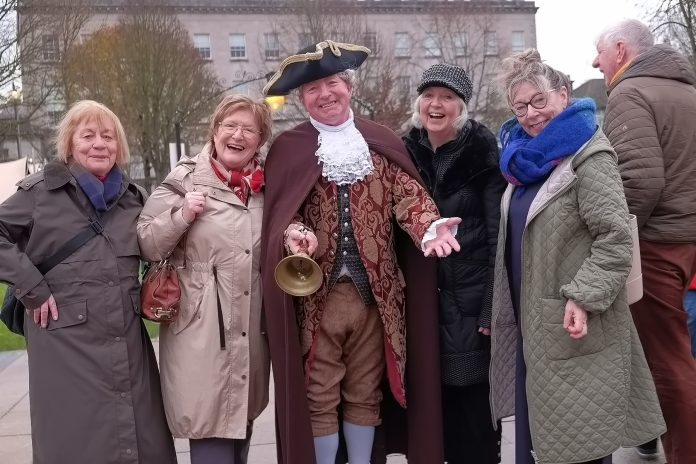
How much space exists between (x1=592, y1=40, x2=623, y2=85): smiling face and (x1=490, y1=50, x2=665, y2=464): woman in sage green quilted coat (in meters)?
0.91

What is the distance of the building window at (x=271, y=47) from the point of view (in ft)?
136

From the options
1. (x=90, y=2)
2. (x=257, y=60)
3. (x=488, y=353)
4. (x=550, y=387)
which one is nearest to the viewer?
(x=550, y=387)

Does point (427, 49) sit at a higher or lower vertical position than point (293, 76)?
higher

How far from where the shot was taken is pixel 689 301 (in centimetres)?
412

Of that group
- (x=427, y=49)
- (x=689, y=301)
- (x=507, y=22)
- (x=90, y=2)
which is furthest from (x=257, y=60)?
(x=689, y=301)

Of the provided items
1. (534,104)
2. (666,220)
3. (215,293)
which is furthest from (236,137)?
(666,220)

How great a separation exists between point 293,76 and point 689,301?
2748mm

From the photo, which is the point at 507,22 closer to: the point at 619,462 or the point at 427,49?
the point at 427,49

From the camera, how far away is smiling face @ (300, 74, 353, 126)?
3.17 m

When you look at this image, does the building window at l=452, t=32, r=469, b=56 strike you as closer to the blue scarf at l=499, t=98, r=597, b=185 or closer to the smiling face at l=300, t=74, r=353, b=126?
the smiling face at l=300, t=74, r=353, b=126

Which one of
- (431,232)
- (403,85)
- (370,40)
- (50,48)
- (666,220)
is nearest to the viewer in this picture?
(431,232)

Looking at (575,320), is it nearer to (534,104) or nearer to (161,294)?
(534,104)

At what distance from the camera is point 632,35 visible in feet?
12.1

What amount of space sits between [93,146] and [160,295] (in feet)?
2.61
